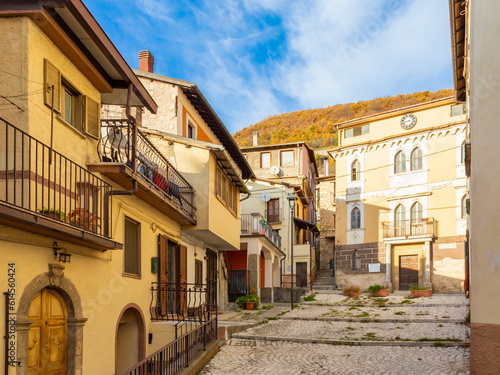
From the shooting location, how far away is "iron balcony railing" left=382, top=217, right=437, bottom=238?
1222 inches

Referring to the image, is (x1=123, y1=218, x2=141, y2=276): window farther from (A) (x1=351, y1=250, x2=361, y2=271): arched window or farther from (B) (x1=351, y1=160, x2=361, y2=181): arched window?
(B) (x1=351, y1=160, x2=361, y2=181): arched window

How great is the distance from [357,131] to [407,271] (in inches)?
397

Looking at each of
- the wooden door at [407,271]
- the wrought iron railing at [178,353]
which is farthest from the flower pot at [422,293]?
the wrought iron railing at [178,353]


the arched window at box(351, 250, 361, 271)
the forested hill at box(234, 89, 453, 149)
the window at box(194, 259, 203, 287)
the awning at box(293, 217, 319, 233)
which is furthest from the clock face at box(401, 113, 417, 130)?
the forested hill at box(234, 89, 453, 149)

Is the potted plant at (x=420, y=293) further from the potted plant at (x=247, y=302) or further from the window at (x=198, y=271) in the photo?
the window at (x=198, y=271)

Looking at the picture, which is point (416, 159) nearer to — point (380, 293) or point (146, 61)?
point (380, 293)

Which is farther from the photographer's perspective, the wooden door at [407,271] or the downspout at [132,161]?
the wooden door at [407,271]

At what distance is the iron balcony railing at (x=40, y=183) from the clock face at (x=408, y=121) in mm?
27308

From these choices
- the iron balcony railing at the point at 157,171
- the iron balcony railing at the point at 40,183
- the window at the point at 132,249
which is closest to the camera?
the iron balcony railing at the point at 40,183

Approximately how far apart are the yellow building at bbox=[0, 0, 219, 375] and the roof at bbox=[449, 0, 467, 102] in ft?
30.4

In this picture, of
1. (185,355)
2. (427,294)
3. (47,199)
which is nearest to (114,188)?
(47,199)

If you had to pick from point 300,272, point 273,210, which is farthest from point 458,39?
point 300,272

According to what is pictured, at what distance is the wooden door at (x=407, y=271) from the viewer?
3173cm

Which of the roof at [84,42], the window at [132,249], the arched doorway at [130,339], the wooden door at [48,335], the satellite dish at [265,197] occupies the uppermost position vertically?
the roof at [84,42]
